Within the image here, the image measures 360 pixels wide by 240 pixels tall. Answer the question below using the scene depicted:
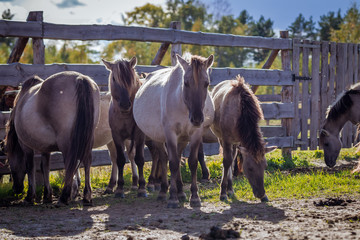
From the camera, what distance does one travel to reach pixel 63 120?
5305 mm

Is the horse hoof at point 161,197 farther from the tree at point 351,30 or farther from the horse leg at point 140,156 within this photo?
the tree at point 351,30

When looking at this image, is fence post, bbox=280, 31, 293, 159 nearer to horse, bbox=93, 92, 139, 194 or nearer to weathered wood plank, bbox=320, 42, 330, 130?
weathered wood plank, bbox=320, 42, 330, 130

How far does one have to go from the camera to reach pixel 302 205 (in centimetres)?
500

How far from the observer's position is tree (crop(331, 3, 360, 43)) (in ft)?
101

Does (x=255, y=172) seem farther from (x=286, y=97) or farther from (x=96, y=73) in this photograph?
(x=286, y=97)

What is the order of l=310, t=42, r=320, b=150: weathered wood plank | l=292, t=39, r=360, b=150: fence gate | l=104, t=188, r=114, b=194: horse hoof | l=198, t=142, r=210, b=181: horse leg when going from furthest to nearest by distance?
l=310, t=42, r=320, b=150: weathered wood plank → l=292, t=39, r=360, b=150: fence gate → l=198, t=142, r=210, b=181: horse leg → l=104, t=188, r=114, b=194: horse hoof

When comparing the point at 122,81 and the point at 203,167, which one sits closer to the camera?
the point at 122,81

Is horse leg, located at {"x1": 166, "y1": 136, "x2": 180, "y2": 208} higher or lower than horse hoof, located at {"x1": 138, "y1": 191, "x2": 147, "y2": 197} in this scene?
higher

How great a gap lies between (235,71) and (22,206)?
5.21m

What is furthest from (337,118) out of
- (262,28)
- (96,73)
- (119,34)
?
(262,28)

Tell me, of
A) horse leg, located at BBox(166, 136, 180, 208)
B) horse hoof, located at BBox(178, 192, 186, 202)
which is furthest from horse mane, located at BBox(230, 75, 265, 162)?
horse hoof, located at BBox(178, 192, 186, 202)

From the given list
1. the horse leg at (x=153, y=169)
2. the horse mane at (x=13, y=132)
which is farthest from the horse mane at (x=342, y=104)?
the horse mane at (x=13, y=132)

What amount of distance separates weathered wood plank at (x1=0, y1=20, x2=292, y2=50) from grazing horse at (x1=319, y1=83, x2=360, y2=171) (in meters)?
2.54

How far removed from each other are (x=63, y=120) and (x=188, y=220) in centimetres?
206
